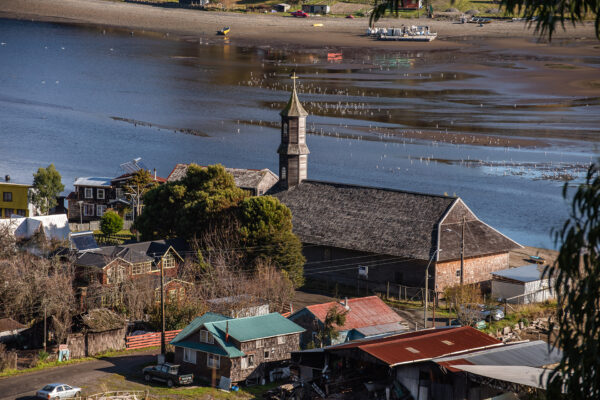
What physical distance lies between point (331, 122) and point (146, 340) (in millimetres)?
69785

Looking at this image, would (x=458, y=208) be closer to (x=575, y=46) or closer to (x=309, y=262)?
(x=309, y=262)

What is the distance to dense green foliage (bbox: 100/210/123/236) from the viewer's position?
69.6 metres

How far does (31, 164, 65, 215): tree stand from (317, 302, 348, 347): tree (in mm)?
39319

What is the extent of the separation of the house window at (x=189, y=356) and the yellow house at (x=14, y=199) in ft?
130

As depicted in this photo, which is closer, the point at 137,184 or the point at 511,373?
the point at 511,373

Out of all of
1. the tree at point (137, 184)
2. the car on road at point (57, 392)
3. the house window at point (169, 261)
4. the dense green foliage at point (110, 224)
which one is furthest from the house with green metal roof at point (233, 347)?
the tree at point (137, 184)

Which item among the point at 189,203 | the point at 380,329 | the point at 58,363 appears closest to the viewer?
the point at 58,363

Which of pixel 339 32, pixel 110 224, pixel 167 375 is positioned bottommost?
pixel 167 375

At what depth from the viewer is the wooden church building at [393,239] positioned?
56125mm

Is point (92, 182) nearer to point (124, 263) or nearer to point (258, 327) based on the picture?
point (124, 263)

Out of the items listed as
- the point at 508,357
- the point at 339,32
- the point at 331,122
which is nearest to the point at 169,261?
the point at 508,357

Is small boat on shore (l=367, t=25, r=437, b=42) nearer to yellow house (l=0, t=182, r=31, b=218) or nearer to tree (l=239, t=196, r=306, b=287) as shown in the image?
yellow house (l=0, t=182, r=31, b=218)

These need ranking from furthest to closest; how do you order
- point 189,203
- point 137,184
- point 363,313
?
point 137,184
point 189,203
point 363,313

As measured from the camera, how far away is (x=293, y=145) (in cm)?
6531
